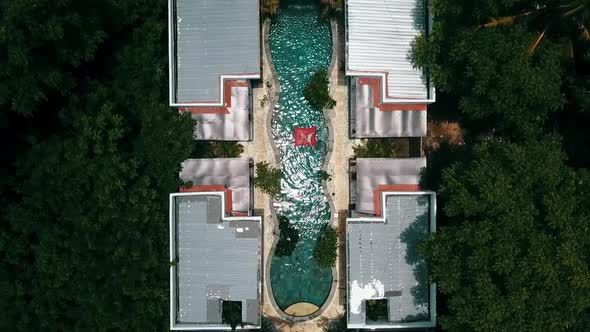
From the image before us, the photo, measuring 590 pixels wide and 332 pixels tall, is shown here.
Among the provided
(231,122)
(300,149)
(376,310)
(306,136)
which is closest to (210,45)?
(231,122)

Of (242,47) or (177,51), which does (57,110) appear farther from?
(242,47)

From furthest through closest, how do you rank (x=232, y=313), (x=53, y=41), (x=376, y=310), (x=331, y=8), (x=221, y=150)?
(x=221, y=150) < (x=331, y=8) < (x=376, y=310) < (x=232, y=313) < (x=53, y=41)

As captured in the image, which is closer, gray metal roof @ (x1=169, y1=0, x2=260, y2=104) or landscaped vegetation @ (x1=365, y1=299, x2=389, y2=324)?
gray metal roof @ (x1=169, y1=0, x2=260, y2=104)

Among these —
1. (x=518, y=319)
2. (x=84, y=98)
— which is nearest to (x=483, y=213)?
(x=518, y=319)

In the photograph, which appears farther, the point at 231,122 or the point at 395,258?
the point at 231,122

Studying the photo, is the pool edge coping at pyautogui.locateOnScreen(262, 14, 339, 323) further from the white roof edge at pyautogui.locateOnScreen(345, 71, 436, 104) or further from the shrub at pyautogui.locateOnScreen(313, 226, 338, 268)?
the white roof edge at pyautogui.locateOnScreen(345, 71, 436, 104)

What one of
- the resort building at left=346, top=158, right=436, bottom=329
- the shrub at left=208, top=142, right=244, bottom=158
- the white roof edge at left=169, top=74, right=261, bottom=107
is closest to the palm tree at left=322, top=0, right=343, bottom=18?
the white roof edge at left=169, top=74, right=261, bottom=107

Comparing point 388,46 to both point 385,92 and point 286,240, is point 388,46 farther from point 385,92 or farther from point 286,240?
point 286,240
